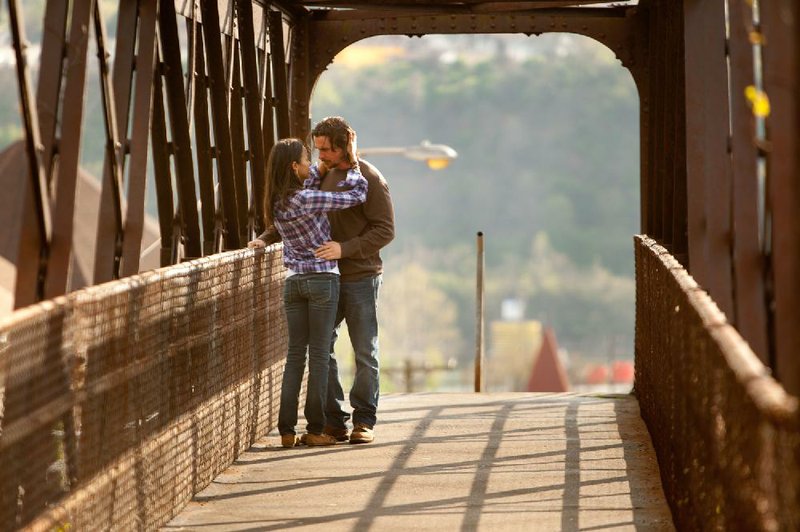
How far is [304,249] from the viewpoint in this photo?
8688mm

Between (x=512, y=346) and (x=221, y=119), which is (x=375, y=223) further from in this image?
(x=512, y=346)

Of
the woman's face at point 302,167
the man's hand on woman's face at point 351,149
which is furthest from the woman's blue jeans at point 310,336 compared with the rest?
the man's hand on woman's face at point 351,149

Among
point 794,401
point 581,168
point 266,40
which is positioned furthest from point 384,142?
point 794,401

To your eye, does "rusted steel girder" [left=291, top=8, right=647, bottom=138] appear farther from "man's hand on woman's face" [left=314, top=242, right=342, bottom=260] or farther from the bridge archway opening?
the bridge archway opening

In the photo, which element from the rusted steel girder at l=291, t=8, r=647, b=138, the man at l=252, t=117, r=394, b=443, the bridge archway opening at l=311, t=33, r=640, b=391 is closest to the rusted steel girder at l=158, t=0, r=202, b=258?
the man at l=252, t=117, r=394, b=443

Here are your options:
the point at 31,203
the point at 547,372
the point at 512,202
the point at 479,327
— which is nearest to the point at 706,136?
the point at 31,203

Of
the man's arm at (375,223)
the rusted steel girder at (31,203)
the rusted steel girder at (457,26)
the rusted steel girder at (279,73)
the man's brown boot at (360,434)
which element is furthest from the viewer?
the rusted steel girder at (457,26)

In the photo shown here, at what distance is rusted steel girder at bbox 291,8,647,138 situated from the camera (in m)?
13.1

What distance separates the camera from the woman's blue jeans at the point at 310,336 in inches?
343

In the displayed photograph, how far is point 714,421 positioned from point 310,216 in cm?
402

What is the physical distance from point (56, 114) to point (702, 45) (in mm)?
3880

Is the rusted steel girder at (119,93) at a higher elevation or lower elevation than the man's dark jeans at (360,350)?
higher

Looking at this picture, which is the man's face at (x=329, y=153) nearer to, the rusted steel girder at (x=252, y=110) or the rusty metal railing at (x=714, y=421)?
the rusty metal railing at (x=714, y=421)

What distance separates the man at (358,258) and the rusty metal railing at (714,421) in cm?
161
